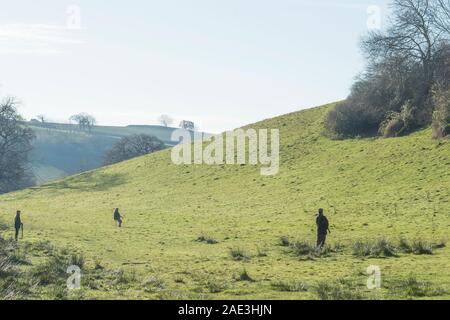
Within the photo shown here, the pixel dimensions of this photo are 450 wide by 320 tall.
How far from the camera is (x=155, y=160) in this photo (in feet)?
242

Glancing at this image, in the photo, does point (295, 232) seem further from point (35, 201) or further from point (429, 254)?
point (35, 201)

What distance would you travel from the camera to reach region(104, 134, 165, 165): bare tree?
119 metres

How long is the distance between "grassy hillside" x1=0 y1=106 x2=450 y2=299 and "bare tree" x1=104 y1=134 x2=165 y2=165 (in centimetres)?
4032

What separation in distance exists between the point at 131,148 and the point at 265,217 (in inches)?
3273

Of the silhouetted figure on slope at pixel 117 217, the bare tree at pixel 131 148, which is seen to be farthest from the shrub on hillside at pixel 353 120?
the bare tree at pixel 131 148

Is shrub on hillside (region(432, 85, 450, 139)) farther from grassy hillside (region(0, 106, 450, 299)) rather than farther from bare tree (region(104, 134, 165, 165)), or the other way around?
bare tree (region(104, 134, 165, 165))

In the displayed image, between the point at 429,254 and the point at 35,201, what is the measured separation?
5094cm

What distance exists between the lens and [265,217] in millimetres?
40594

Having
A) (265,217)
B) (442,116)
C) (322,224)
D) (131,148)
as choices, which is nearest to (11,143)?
(131,148)

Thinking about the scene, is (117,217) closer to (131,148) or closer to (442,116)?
(442,116)

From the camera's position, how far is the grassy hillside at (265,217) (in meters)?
17.5

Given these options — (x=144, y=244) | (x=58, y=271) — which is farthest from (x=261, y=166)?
(x=58, y=271)

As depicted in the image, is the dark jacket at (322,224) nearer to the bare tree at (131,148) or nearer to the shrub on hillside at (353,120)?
the shrub on hillside at (353,120)

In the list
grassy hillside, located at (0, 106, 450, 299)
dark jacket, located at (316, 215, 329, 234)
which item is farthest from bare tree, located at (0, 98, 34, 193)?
dark jacket, located at (316, 215, 329, 234)
